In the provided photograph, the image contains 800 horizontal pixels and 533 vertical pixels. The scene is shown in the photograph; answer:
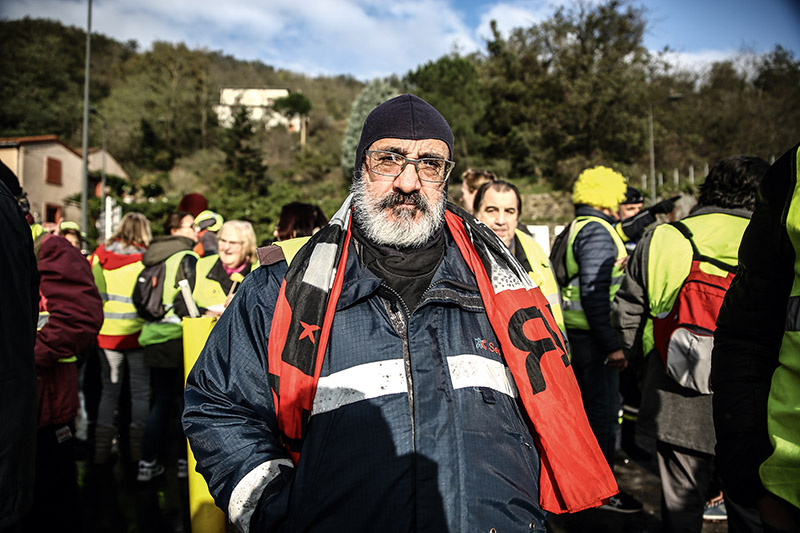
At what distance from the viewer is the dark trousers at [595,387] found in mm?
3900

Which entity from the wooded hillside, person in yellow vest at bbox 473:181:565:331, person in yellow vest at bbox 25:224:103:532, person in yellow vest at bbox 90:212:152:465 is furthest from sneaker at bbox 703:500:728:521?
the wooded hillside

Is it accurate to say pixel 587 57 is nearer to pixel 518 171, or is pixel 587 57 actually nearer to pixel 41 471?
pixel 518 171

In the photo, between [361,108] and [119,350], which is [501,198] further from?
[361,108]

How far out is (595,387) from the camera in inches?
156

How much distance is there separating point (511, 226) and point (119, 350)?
4.05 m

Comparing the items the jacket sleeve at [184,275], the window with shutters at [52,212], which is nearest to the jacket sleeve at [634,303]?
the jacket sleeve at [184,275]

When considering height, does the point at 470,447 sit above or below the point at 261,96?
below

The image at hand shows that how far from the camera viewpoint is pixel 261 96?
82.0 m

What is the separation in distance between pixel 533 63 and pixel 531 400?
41.6 m

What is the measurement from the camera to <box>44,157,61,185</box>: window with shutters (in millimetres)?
37125

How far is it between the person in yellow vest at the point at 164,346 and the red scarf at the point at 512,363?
3313 millimetres

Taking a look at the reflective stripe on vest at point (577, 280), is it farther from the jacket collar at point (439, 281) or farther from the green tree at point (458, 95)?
A: the green tree at point (458, 95)

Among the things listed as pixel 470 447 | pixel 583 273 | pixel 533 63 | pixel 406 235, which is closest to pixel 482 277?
pixel 406 235

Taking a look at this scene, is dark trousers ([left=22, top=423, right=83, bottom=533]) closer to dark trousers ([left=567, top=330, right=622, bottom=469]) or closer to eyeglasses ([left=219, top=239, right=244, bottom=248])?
eyeglasses ([left=219, top=239, right=244, bottom=248])
